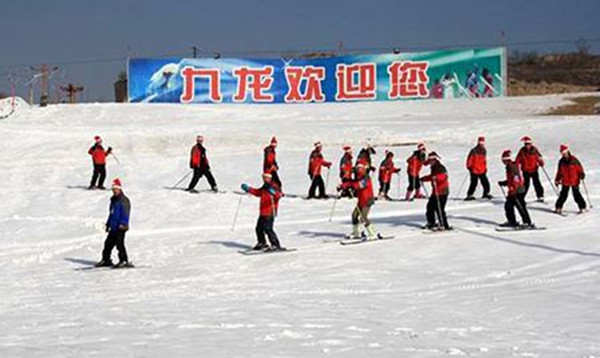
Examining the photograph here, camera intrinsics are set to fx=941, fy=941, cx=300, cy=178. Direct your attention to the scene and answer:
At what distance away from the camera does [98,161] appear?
26.1m

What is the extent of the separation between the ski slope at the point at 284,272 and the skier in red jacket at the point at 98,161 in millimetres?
523

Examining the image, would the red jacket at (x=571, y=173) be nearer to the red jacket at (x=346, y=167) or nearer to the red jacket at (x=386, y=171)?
the red jacket at (x=386, y=171)

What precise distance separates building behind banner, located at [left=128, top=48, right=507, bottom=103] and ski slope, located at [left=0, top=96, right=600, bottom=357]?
13152 mm

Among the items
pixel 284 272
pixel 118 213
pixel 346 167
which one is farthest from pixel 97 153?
pixel 284 272

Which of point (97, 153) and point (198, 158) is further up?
point (97, 153)

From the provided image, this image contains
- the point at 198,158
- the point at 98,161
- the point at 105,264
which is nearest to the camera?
the point at 105,264

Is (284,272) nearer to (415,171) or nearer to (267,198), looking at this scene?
(267,198)

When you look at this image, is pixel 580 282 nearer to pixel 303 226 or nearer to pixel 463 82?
pixel 303 226

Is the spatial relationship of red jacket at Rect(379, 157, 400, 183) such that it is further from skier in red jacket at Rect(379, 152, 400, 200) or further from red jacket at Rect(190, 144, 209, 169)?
red jacket at Rect(190, 144, 209, 169)

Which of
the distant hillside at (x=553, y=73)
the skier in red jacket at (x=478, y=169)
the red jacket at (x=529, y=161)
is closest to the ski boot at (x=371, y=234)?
the red jacket at (x=529, y=161)

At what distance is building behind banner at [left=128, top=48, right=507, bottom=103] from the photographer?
161 ft

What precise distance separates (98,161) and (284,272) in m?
11.9

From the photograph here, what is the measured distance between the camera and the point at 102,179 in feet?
86.7

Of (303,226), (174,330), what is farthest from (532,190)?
(174,330)
